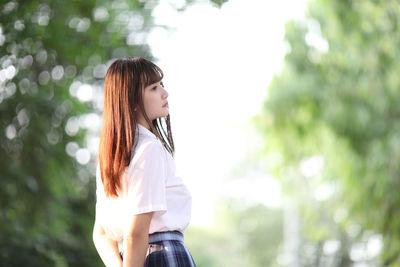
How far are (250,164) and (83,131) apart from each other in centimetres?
3112

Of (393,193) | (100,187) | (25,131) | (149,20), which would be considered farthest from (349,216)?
(100,187)

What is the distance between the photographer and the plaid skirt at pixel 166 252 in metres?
1.59

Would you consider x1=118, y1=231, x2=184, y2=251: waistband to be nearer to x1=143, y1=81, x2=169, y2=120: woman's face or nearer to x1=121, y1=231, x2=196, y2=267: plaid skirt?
x1=121, y1=231, x2=196, y2=267: plaid skirt

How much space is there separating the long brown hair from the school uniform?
0.8 inches

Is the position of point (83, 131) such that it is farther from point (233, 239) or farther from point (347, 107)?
point (233, 239)

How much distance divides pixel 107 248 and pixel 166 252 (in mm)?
198

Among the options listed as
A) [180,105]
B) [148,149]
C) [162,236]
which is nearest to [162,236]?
[162,236]

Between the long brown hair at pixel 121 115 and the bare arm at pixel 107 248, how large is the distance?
6.3 inches

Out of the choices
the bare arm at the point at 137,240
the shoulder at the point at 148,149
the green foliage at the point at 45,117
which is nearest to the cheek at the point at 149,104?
the shoulder at the point at 148,149

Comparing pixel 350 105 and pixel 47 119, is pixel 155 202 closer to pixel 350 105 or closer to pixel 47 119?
pixel 47 119

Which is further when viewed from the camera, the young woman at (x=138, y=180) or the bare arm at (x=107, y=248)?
the bare arm at (x=107, y=248)

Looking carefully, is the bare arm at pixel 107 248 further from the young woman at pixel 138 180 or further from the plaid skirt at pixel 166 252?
the plaid skirt at pixel 166 252

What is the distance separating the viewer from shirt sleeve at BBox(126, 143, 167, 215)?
4.98 feet

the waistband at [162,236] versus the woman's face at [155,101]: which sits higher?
the woman's face at [155,101]
